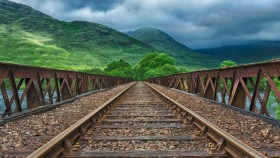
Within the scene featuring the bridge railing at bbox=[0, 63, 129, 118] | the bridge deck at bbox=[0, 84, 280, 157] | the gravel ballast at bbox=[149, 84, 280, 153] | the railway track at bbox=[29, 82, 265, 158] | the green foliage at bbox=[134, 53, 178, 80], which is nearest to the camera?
the railway track at bbox=[29, 82, 265, 158]

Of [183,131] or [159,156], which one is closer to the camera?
[159,156]

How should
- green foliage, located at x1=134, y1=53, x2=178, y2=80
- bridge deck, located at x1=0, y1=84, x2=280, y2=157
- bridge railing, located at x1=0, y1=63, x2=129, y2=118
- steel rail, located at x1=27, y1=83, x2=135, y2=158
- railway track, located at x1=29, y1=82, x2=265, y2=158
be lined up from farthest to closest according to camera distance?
green foliage, located at x1=134, y1=53, x2=178, y2=80 < bridge railing, located at x1=0, y1=63, x2=129, y2=118 < bridge deck, located at x1=0, y1=84, x2=280, y2=157 < railway track, located at x1=29, y1=82, x2=265, y2=158 < steel rail, located at x1=27, y1=83, x2=135, y2=158

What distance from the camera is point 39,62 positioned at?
166m

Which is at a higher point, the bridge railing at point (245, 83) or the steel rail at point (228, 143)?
the bridge railing at point (245, 83)

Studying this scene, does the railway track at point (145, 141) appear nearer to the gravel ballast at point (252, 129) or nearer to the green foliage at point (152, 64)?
the gravel ballast at point (252, 129)

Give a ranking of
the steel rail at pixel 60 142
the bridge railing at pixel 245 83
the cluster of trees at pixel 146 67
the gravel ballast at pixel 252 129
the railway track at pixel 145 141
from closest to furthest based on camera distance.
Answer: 1. the steel rail at pixel 60 142
2. the railway track at pixel 145 141
3. the gravel ballast at pixel 252 129
4. the bridge railing at pixel 245 83
5. the cluster of trees at pixel 146 67

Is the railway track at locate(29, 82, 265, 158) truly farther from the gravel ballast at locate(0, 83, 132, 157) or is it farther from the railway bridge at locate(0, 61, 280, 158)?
the gravel ballast at locate(0, 83, 132, 157)

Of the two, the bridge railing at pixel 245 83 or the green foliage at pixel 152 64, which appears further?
the green foliage at pixel 152 64

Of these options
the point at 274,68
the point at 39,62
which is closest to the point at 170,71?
the point at 274,68

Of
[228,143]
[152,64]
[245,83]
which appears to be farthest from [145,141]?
[152,64]

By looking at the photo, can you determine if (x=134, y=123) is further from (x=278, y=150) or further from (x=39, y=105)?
(x=39, y=105)

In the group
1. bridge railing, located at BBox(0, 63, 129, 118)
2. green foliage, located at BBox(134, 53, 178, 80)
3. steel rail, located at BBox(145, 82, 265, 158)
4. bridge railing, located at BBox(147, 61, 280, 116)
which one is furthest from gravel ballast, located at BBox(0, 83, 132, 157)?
green foliage, located at BBox(134, 53, 178, 80)

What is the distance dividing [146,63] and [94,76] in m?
84.6

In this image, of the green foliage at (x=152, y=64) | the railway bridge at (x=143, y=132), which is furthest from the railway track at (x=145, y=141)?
the green foliage at (x=152, y=64)
